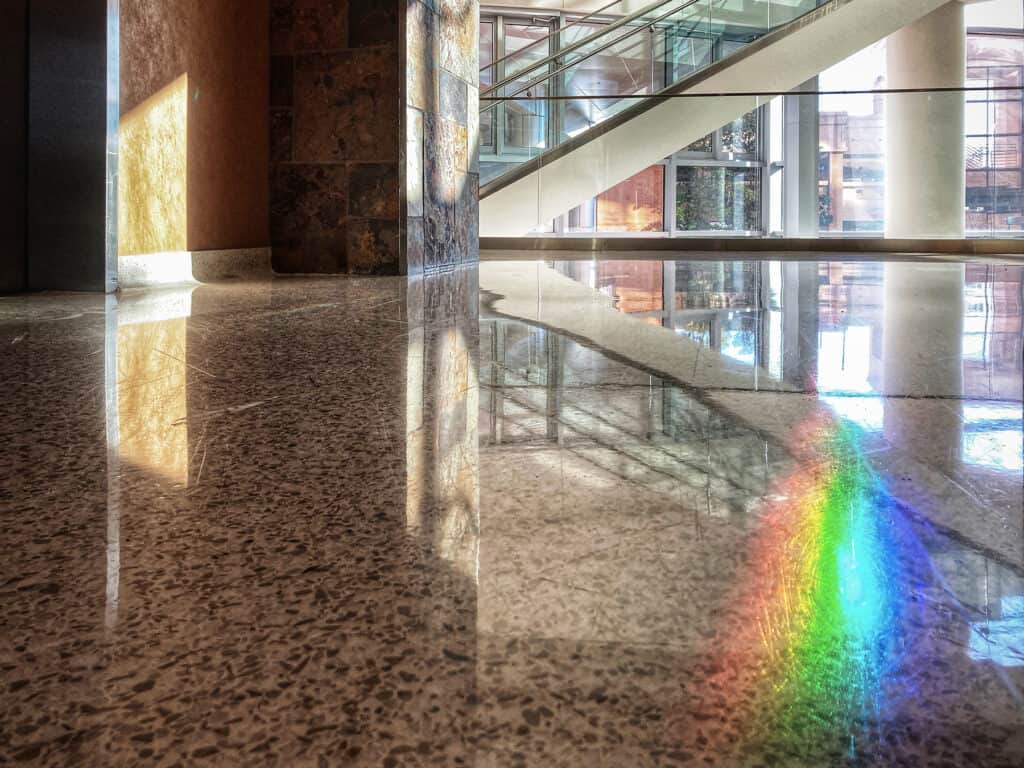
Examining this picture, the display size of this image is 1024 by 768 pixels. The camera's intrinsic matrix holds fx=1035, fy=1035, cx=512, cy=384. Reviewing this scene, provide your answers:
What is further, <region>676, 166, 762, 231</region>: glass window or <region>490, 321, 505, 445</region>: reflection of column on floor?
<region>676, 166, 762, 231</region>: glass window

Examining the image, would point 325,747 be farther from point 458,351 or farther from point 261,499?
point 458,351

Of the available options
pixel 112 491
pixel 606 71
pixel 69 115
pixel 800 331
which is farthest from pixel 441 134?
pixel 112 491

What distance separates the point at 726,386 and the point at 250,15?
18.0 feet

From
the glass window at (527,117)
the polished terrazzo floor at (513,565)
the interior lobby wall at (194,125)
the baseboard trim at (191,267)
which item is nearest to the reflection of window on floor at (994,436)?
the polished terrazzo floor at (513,565)

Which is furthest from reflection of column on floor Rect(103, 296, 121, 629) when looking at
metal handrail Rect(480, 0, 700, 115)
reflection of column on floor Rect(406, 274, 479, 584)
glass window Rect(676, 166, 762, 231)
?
glass window Rect(676, 166, 762, 231)

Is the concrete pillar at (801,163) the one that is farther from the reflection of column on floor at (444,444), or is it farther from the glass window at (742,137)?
the reflection of column on floor at (444,444)

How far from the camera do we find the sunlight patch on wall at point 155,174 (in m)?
5.66

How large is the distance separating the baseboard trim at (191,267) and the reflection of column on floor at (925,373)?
3.92 meters

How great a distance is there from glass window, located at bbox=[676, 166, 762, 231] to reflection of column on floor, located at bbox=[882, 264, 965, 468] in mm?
8261

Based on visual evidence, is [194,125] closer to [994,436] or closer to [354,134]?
[354,134]

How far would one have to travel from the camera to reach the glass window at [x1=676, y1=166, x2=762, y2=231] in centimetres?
1327

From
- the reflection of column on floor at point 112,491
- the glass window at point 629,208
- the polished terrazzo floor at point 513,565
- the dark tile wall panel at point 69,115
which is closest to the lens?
the polished terrazzo floor at point 513,565

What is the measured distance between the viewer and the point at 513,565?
1.09m

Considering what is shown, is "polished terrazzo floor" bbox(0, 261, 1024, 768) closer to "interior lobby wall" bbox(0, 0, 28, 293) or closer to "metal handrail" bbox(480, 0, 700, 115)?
"interior lobby wall" bbox(0, 0, 28, 293)
